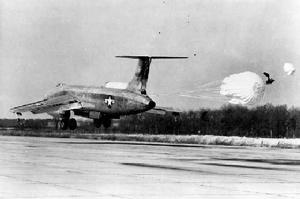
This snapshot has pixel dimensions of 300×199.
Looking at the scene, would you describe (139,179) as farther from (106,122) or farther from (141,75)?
(141,75)

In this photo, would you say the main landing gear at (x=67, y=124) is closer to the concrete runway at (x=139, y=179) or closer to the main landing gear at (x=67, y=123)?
the main landing gear at (x=67, y=123)

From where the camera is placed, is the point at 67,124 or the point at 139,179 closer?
the point at 139,179

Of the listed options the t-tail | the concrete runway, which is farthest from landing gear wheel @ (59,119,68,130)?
the concrete runway

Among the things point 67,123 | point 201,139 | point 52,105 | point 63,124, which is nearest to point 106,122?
point 67,123

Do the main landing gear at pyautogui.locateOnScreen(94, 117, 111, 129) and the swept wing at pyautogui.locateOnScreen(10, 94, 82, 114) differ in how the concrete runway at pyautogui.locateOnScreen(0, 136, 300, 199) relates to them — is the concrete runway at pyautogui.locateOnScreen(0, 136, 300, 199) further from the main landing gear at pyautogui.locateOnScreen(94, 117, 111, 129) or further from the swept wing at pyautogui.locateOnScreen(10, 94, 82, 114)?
the swept wing at pyautogui.locateOnScreen(10, 94, 82, 114)

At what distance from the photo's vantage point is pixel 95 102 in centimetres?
7044

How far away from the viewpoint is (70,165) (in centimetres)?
2473

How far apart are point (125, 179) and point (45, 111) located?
54.8m

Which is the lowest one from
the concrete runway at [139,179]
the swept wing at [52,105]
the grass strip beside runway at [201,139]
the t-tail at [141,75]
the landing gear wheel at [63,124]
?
the concrete runway at [139,179]

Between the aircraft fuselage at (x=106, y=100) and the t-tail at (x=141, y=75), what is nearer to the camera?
the aircraft fuselage at (x=106, y=100)

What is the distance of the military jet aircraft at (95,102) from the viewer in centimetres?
6788

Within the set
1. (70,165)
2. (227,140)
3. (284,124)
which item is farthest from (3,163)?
(284,124)

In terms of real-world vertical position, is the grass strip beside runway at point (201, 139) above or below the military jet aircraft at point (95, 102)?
below

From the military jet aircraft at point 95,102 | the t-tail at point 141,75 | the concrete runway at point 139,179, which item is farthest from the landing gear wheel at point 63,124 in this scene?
the concrete runway at point 139,179
